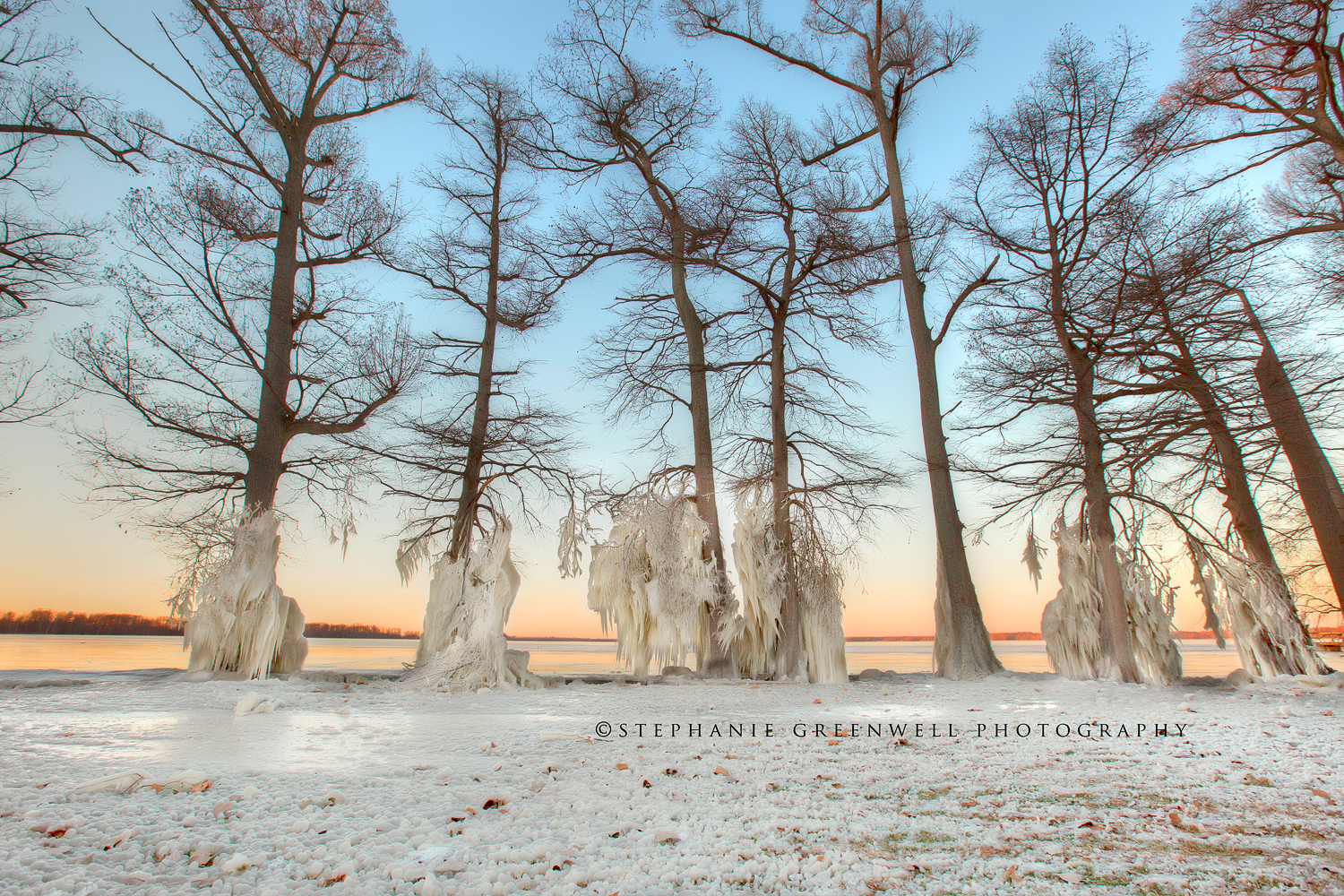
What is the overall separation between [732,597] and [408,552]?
4578 mm

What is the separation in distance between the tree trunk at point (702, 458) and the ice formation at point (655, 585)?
0.13 m

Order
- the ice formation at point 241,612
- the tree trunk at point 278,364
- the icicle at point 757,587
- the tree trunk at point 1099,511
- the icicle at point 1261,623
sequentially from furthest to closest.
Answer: the icicle at point 757,587
the tree trunk at point 278,364
the tree trunk at point 1099,511
the ice formation at point 241,612
the icicle at point 1261,623

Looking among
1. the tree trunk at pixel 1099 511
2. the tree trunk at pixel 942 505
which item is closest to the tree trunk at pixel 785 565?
the tree trunk at pixel 942 505

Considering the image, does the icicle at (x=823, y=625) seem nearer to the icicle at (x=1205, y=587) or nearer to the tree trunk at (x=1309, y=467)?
the icicle at (x=1205, y=587)

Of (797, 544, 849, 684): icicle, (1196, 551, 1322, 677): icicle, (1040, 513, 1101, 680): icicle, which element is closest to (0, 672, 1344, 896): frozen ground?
(1196, 551, 1322, 677): icicle

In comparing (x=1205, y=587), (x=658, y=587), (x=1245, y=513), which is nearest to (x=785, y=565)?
(x=658, y=587)

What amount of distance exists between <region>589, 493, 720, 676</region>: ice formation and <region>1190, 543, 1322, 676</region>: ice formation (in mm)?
5682

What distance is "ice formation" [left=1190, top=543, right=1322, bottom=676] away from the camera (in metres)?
6.94

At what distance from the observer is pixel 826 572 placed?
8.61 meters

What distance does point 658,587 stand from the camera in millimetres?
8625

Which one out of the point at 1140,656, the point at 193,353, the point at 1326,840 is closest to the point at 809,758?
the point at 1326,840

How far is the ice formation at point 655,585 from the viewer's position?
8.55m

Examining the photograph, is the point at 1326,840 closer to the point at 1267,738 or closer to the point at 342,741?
the point at 1267,738

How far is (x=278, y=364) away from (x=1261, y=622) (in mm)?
12501
